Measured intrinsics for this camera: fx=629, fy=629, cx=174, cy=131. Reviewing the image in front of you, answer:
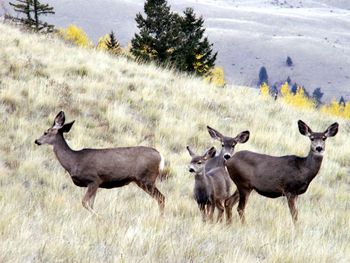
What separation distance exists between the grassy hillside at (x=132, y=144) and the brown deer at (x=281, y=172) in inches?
16.0

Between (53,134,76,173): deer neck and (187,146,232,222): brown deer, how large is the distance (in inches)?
63.1

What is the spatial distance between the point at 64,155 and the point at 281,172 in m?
2.95

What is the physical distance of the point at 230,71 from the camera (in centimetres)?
19250

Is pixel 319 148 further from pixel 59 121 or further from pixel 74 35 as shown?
pixel 74 35

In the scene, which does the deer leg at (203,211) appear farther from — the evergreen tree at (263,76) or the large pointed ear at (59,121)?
the evergreen tree at (263,76)

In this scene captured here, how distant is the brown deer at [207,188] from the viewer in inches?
332

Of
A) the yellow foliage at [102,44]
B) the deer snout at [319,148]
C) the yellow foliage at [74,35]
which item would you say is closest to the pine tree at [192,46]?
the yellow foliage at [102,44]

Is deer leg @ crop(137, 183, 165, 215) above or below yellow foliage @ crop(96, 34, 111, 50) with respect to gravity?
above

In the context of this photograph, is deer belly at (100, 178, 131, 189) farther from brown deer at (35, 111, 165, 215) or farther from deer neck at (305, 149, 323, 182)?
deer neck at (305, 149, 323, 182)

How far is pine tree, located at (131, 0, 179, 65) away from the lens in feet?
107

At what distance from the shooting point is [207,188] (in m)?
8.51

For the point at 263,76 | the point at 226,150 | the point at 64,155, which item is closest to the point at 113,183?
the point at 64,155

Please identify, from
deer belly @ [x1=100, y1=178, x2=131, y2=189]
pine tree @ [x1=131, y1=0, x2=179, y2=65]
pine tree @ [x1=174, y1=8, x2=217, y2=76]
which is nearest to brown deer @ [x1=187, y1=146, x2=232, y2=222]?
deer belly @ [x1=100, y1=178, x2=131, y2=189]

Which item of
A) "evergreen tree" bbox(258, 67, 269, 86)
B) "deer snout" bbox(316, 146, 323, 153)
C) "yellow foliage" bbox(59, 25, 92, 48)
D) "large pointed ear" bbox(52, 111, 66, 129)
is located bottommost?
"evergreen tree" bbox(258, 67, 269, 86)
